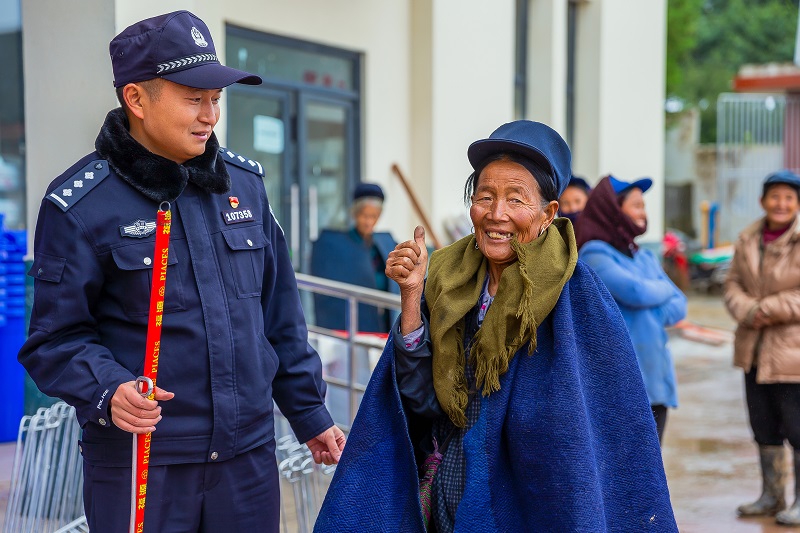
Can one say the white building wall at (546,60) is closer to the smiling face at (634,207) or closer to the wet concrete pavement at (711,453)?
the wet concrete pavement at (711,453)

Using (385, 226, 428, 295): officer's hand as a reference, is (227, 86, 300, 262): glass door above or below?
above

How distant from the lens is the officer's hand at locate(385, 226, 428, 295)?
8.28 feet

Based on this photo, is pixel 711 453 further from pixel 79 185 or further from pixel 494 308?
pixel 79 185

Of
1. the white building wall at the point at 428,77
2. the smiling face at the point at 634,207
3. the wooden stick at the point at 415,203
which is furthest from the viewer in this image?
the wooden stick at the point at 415,203

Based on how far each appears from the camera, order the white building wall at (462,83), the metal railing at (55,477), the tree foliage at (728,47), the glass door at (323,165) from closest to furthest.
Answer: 1. the metal railing at (55,477)
2. the glass door at (323,165)
3. the white building wall at (462,83)
4. the tree foliage at (728,47)

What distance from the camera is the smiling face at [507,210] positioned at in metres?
2.58

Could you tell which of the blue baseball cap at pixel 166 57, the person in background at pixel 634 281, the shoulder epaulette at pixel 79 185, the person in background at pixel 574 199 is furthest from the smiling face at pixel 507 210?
the person in background at pixel 574 199

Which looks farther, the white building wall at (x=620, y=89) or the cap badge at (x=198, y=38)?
the white building wall at (x=620, y=89)

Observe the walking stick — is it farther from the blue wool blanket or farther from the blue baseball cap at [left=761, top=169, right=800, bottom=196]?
the blue baseball cap at [left=761, top=169, right=800, bottom=196]

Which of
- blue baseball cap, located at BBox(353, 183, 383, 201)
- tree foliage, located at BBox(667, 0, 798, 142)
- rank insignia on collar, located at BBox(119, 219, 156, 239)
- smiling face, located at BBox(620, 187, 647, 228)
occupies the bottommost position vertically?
rank insignia on collar, located at BBox(119, 219, 156, 239)

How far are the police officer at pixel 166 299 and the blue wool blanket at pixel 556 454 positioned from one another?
1.10 ft

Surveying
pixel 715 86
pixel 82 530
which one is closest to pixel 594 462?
pixel 82 530

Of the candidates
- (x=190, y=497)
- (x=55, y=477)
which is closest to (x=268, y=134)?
(x=55, y=477)

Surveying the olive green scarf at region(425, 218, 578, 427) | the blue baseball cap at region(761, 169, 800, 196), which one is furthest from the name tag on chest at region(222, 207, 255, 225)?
the blue baseball cap at region(761, 169, 800, 196)
